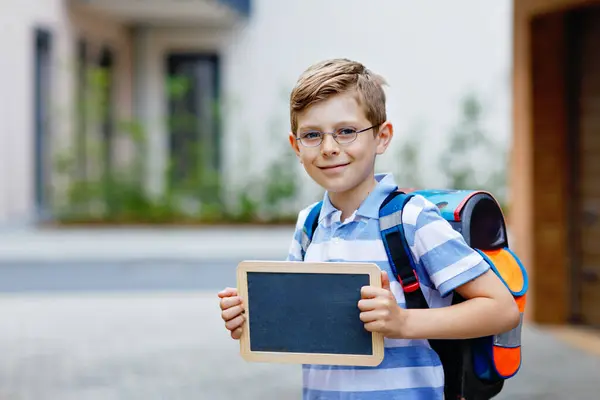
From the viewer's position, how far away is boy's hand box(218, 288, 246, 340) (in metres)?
2.12

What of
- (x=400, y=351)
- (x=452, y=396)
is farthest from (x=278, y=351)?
(x=452, y=396)

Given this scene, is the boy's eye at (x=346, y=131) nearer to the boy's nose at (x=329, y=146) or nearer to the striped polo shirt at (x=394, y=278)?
the boy's nose at (x=329, y=146)

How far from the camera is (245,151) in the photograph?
16.8 metres

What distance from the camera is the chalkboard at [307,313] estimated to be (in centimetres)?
203

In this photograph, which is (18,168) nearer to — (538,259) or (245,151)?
(245,151)

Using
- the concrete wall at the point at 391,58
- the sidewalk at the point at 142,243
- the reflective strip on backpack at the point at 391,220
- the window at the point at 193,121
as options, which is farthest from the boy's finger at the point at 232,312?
the window at the point at 193,121

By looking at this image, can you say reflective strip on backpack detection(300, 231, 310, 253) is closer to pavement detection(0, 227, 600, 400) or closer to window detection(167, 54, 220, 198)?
pavement detection(0, 227, 600, 400)

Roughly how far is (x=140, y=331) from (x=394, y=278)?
642 centimetres

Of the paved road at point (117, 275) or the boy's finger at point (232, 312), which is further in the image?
the paved road at point (117, 275)

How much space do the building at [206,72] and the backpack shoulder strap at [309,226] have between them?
12815 mm

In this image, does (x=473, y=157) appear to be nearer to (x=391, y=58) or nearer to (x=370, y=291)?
(x=391, y=58)

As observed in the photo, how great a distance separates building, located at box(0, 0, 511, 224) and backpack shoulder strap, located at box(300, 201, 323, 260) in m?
12.8

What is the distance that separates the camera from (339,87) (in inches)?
84.4

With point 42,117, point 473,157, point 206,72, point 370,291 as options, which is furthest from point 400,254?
point 206,72
